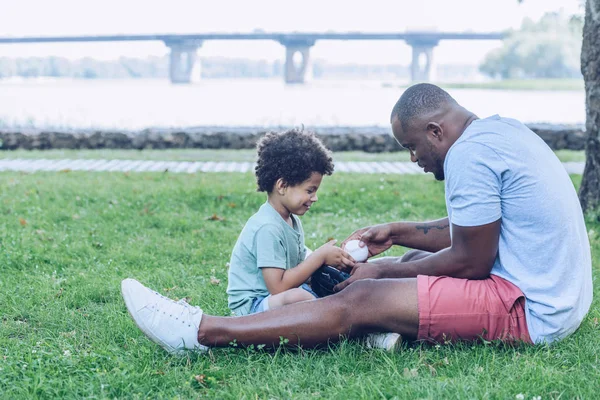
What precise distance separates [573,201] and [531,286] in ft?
1.40

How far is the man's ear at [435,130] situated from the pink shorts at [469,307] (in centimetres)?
63

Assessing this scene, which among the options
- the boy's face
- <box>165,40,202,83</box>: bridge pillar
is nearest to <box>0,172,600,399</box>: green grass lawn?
the boy's face

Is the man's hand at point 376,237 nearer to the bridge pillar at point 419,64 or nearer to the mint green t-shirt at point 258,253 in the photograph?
the mint green t-shirt at point 258,253

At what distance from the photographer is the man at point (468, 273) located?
304cm

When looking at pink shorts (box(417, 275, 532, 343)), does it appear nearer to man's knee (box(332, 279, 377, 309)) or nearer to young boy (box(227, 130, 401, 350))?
man's knee (box(332, 279, 377, 309))

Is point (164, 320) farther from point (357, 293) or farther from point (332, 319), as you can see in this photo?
point (357, 293)

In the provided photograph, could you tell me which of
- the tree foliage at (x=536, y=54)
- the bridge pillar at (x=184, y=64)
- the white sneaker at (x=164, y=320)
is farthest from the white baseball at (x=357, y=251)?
the tree foliage at (x=536, y=54)

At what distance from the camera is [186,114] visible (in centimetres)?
2277

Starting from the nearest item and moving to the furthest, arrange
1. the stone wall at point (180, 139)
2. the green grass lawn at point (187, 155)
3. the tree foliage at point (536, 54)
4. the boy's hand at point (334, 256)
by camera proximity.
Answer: the boy's hand at point (334, 256), the green grass lawn at point (187, 155), the stone wall at point (180, 139), the tree foliage at point (536, 54)

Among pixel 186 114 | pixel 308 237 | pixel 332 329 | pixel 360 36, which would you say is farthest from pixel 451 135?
pixel 360 36

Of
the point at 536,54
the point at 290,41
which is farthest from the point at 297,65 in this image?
the point at 536,54

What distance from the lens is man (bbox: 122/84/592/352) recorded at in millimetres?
3045

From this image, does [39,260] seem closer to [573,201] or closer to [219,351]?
[219,351]

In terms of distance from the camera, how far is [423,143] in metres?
3.28
